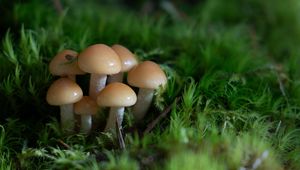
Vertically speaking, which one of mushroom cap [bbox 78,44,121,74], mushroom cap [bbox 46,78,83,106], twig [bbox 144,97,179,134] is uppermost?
mushroom cap [bbox 78,44,121,74]

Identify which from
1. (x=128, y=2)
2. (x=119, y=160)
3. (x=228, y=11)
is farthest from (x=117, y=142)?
(x=128, y=2)

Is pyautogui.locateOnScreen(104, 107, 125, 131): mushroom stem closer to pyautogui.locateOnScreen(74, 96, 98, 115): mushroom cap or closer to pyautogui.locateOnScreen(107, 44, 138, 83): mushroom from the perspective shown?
pyautogui.locateOnScreen(74, 96, 98, 115): mushroom cap

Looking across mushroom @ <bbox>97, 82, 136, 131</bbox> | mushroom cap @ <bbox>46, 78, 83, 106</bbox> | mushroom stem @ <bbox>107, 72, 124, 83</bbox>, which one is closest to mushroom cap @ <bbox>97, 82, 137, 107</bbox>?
mushroom @ <bbox>97, 82, 136, 131</bbox>

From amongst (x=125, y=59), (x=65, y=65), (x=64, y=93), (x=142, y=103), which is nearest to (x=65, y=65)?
(x=65, y=65)

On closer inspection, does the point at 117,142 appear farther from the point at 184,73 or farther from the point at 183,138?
the point at 184,73

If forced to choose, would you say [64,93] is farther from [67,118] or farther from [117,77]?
[117,77]

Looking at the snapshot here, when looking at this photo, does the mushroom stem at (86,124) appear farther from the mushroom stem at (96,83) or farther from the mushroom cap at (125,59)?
the mushroom cap at (125,59)

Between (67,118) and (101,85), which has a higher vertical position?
(101,85)
